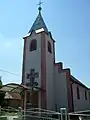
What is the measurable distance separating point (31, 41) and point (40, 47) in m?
2.07

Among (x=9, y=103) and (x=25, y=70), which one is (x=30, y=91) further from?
(x=9, y=103)

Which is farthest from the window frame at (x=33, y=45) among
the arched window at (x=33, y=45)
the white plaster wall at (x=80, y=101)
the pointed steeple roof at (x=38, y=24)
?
the white plaster wall at (x=80, y=101)

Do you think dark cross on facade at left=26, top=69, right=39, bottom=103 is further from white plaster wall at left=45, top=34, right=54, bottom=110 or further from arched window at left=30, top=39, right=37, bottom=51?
arched window at left=30, top=39, right=37, bottom=51

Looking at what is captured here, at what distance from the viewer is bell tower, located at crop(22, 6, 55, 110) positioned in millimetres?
19922

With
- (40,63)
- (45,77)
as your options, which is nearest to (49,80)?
(45,77)

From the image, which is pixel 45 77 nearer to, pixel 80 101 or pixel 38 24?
pixel 80 101

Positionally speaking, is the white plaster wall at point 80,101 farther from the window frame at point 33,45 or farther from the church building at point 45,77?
the window frame at point 33,45

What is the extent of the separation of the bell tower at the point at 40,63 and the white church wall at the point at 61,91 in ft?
2.26

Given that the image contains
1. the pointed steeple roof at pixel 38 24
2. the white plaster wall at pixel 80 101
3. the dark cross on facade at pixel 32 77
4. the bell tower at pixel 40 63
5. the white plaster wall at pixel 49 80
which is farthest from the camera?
the pointed steeple roof at pixel 38 24

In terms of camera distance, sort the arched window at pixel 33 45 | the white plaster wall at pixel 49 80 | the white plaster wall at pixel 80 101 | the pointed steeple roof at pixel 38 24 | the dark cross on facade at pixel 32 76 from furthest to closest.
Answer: the pointed steeple roof at pixel 38 24 < the arched window at pixel 33 45 < the white plaster wall at pixel 80 101 < the dark cross on facade at pixel 32 76 < the white plaster wall at pixel 49 80

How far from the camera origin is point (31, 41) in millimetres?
23156

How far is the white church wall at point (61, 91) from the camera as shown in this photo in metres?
20.7

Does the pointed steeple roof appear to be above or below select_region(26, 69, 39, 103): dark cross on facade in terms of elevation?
above

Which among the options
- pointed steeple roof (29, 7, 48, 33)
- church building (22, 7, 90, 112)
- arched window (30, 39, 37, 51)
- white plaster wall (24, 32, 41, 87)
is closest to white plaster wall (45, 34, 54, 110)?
church building (22, 7, 90, 112)
